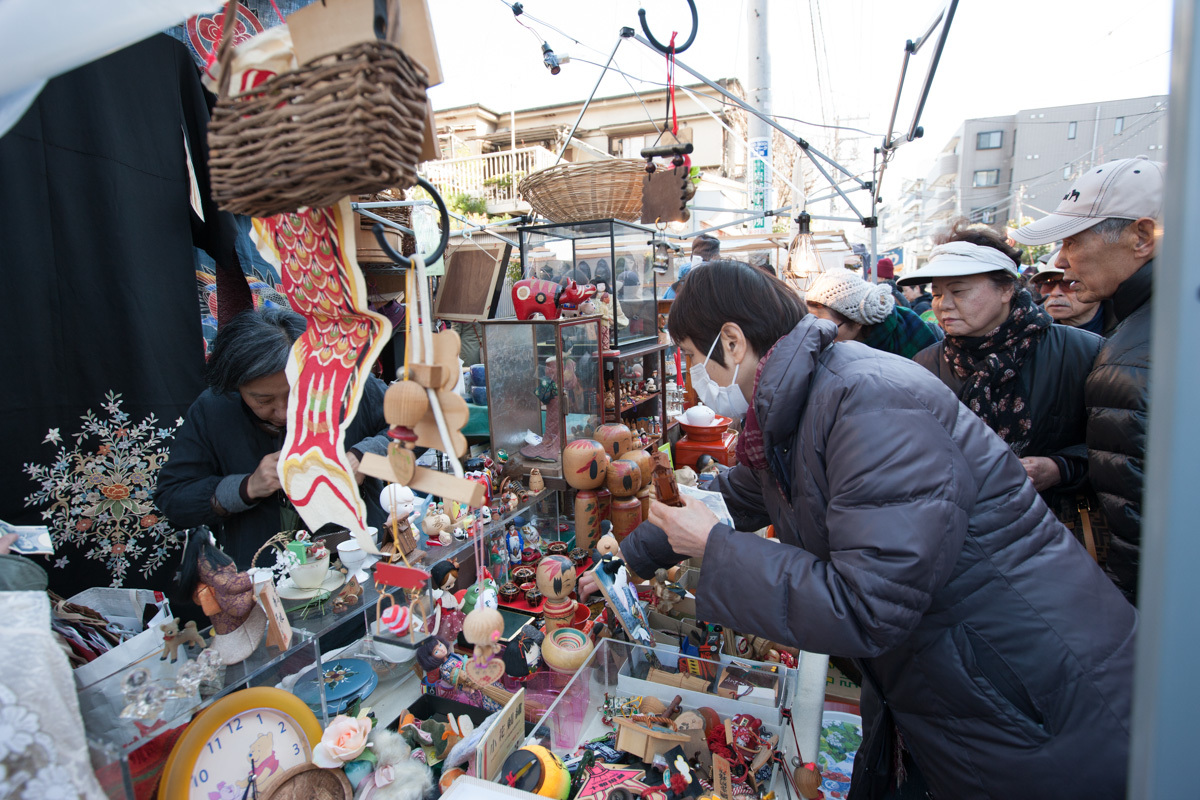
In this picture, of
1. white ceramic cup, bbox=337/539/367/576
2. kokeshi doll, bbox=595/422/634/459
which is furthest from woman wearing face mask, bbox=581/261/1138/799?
kokeshi doll, bbox=595/422/634/459

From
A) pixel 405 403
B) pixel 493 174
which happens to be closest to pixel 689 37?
pixel 405 403

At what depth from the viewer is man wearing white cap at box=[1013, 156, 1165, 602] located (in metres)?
1.62

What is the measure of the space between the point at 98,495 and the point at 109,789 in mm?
1716

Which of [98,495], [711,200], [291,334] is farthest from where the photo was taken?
[711,200]

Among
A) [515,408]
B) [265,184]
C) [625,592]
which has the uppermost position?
[265,184]

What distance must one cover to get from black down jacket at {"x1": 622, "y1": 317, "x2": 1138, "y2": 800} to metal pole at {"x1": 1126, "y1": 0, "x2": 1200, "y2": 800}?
637 mm

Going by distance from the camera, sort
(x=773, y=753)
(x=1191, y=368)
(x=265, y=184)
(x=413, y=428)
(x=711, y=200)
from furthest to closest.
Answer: (x=711, y=200), (x=773, y=753), (x=413, y=428), (x=265, y=184), (x=1191, y=368)

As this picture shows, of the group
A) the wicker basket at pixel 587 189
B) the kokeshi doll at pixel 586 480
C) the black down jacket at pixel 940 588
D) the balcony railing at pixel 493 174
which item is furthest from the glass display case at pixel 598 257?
the balcony railing at pixel 493 174

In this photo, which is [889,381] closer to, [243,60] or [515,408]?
[243,60]

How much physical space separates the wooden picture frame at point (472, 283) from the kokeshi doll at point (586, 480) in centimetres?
125

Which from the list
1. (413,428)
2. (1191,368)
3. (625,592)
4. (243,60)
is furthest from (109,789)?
(1191,368)

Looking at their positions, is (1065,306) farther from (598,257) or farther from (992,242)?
(598,257)

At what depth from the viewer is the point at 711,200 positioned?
12.7 m

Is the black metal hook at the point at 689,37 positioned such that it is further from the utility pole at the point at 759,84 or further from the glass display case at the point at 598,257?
the utility pole at the point at 759,84
